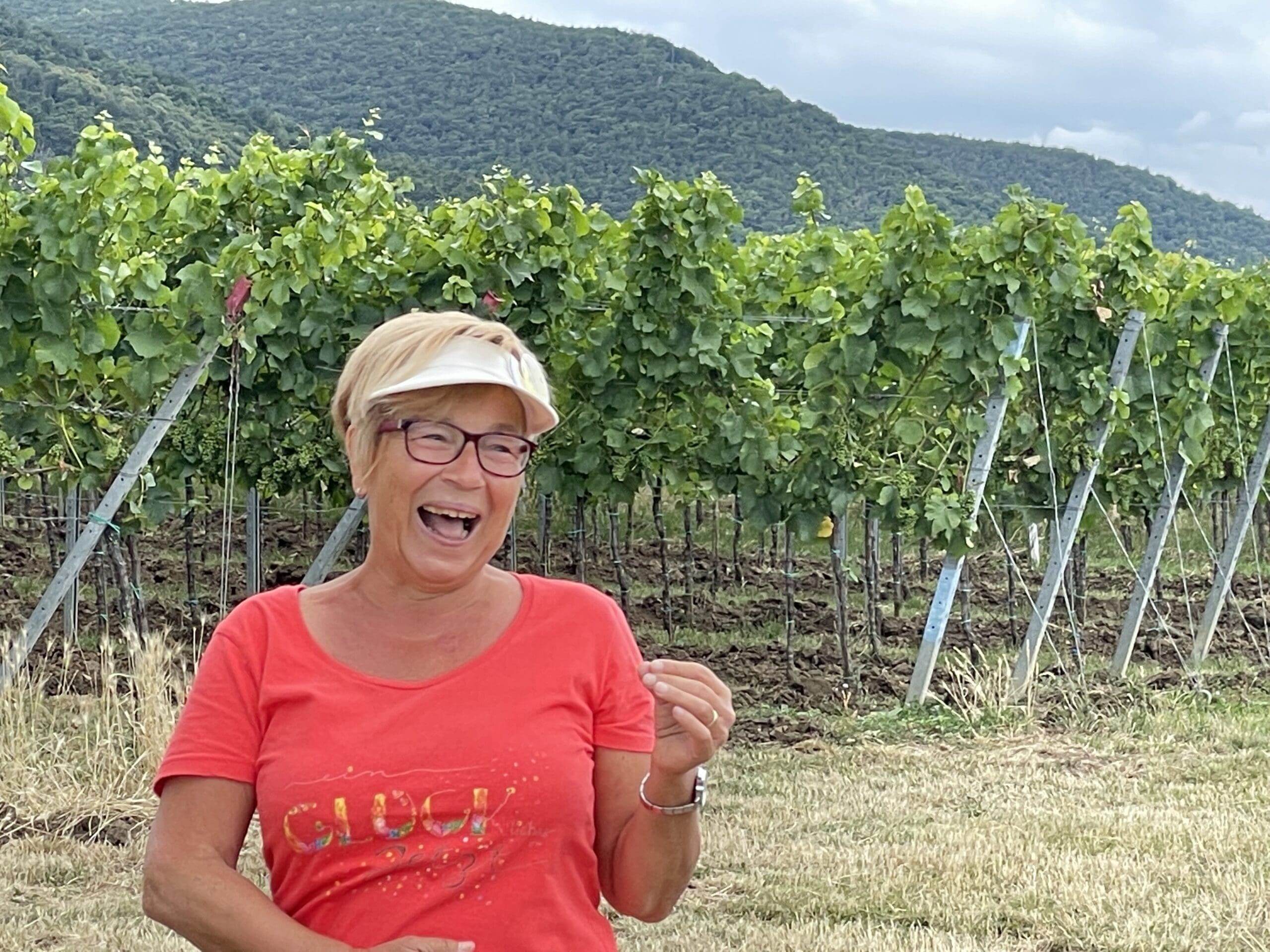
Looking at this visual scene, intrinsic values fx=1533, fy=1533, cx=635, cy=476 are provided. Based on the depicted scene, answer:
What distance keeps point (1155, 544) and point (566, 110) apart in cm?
4141

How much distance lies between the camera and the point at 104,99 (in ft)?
108

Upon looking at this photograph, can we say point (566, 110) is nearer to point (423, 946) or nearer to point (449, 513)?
point (449, 513)

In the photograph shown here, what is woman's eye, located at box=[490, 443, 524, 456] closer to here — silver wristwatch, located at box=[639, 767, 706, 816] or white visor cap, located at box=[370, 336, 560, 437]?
white visor cap, located at box=[370, 336, 560, 437]

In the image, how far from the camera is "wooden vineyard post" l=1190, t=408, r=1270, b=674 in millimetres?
9070

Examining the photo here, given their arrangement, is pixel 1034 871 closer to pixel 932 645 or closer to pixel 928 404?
pixel 932 645

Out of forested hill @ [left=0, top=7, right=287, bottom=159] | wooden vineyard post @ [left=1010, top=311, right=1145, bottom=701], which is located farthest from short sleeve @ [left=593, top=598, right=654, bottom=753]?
forested hill @ [left=0, top=7, right=287, bottom=159]

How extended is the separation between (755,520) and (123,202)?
142 inches

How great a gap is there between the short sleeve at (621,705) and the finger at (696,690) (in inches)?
6.3

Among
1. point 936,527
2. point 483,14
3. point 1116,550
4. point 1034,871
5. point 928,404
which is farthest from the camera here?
point 483,14

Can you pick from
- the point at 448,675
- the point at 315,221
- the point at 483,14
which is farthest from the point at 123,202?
the point at 483,14

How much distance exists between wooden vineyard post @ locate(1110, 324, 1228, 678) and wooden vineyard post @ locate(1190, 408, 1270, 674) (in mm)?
464

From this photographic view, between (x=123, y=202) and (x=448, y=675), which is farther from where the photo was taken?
(x=123, y=202)

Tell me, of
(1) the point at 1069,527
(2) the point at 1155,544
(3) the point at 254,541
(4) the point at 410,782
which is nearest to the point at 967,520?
(1) the point at 1069,527

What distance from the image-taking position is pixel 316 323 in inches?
298
